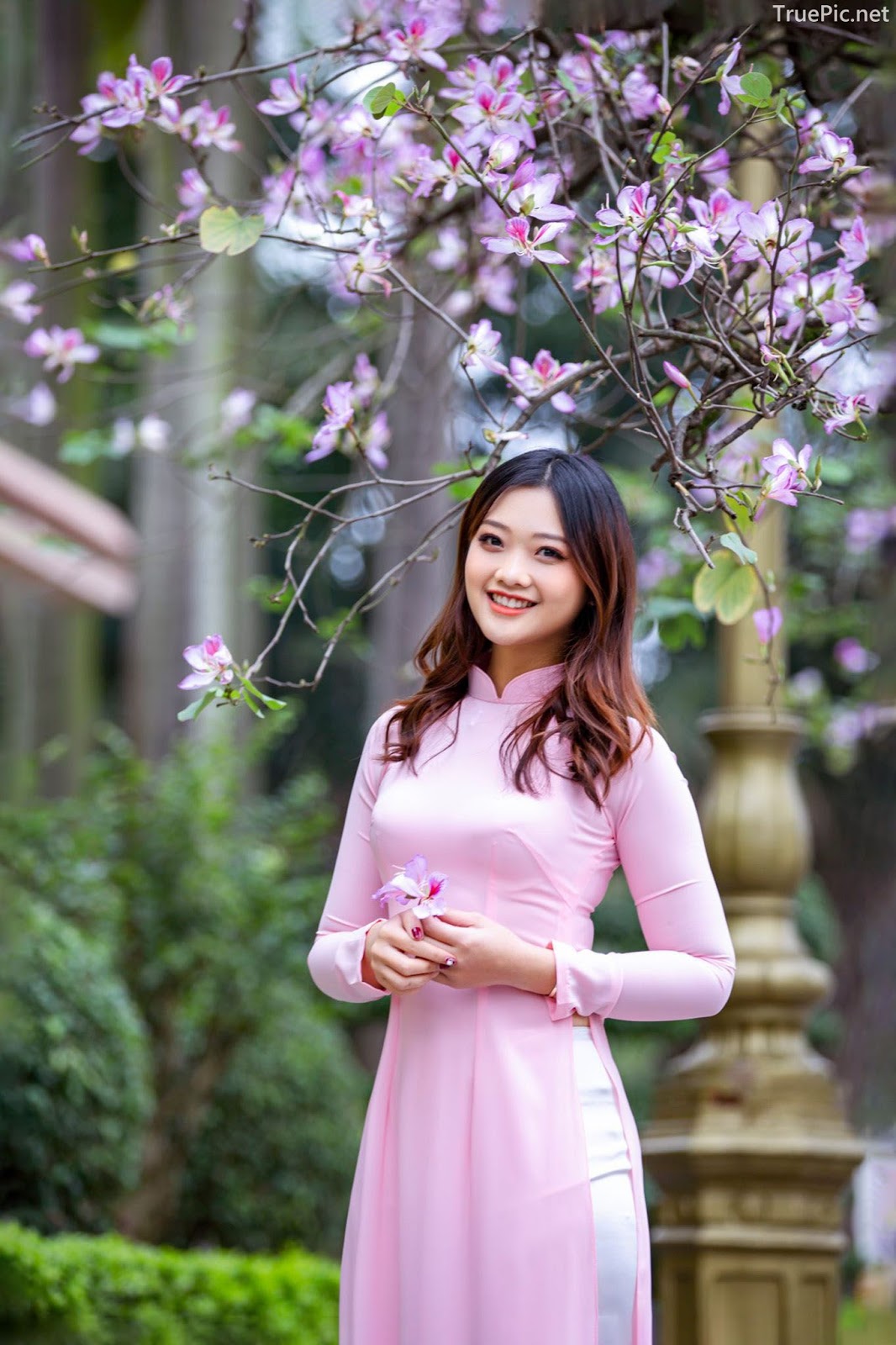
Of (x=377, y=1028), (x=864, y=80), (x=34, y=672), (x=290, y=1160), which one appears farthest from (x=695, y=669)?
(x=864, y=80)

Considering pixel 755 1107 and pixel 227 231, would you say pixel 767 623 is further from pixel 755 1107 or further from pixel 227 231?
pixel 755 1107

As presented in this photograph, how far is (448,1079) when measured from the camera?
215 centimetres

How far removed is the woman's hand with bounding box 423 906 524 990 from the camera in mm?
2047

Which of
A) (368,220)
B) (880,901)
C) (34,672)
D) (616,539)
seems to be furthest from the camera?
(34,672)

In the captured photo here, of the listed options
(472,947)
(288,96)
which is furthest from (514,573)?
(288,96)

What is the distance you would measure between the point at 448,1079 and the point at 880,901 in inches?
23.3

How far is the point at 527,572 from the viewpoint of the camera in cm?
225

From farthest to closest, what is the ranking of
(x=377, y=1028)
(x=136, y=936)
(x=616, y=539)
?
(x=377, y=1028) < (x=136, y=936) < (x=616, y=539)

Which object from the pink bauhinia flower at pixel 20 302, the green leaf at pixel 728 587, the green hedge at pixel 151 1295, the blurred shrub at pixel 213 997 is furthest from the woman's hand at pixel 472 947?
the blurred shrub at pixel 213 997

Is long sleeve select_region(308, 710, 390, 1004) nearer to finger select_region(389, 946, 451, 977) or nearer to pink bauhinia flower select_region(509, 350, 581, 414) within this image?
finger select_region(389, 946, 451, 977)

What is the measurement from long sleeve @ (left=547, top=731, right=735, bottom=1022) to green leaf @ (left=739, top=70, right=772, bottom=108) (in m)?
0.82

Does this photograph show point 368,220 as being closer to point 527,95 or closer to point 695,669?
point 527,95

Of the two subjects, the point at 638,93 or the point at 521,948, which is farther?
the point at 638,93

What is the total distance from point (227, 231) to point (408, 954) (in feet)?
3.69
